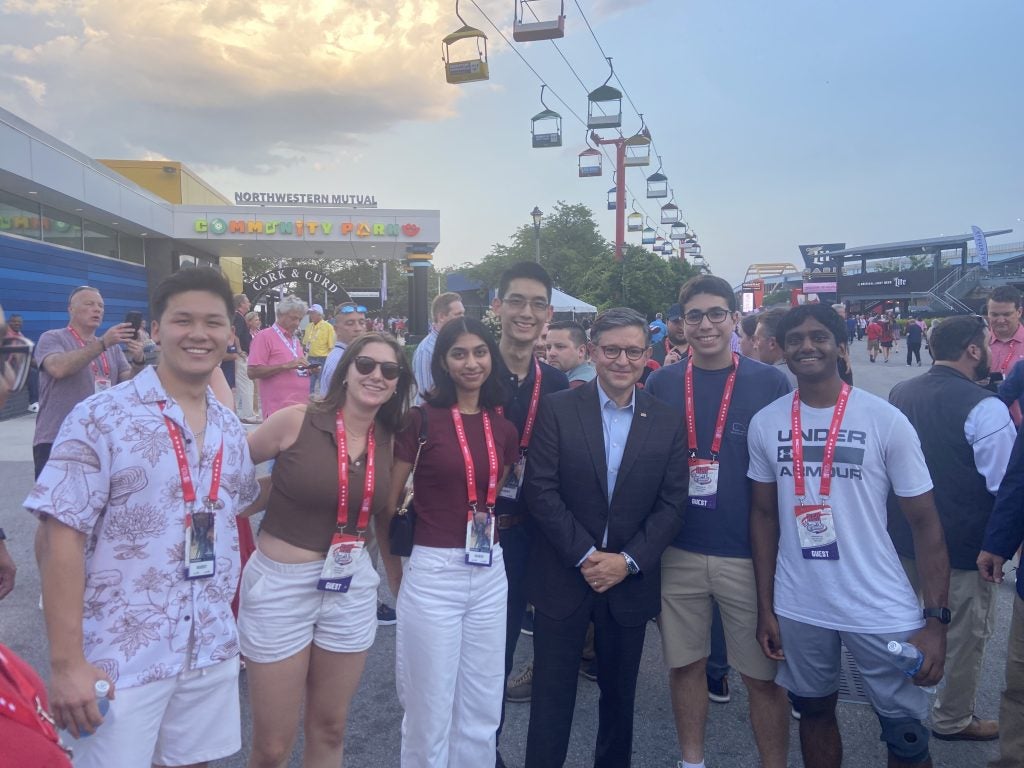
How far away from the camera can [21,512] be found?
697 cm

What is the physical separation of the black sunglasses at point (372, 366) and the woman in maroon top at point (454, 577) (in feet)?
0.75

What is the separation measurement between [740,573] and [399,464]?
1.54 m

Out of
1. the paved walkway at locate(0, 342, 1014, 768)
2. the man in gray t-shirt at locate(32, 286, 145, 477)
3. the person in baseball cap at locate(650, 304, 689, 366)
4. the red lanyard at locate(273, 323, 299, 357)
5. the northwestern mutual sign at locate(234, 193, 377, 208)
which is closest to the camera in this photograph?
the paved walkway at locate(0, 342, 1014, 768)

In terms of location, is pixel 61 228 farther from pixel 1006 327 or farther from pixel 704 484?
pixel 1006 327

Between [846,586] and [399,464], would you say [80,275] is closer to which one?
[399,464]

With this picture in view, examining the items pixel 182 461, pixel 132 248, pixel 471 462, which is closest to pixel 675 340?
pixel 471 462

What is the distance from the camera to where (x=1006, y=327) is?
20.7 feet

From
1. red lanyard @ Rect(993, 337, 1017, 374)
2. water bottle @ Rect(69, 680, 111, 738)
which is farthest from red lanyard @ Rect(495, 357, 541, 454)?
red lanyard @ Rect(993, 337, 1017, 374)

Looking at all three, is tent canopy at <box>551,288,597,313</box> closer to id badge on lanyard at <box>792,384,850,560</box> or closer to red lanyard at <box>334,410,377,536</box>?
id badge on lanyard at <box>792,384,850,560</box>

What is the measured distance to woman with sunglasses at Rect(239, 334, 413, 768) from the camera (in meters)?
2.41

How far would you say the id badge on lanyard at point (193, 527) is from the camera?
202 centimetres

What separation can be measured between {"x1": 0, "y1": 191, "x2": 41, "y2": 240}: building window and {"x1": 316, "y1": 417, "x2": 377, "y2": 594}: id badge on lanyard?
1578 cm

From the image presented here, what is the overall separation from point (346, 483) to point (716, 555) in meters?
1.63

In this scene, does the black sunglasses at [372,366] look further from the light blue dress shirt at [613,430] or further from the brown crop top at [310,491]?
the light blue dress shirt at [613,430]
